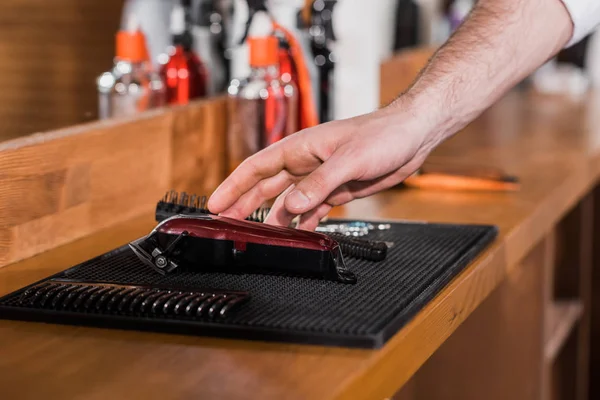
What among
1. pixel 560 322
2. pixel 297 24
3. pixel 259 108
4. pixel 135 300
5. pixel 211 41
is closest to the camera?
pixel 135 300

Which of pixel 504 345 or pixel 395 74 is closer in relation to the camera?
pixel 504 345

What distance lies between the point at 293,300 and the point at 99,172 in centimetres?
52

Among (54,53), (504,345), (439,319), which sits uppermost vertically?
(54,53)

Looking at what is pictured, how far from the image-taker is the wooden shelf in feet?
6.70

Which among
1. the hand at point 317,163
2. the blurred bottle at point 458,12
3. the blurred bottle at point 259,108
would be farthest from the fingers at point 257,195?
the blurred bottle at point 458,12

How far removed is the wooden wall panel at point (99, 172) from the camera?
117 centimetres

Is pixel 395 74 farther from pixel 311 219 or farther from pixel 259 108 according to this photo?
pixel 311 219

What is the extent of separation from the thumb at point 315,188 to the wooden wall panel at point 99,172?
0.35m

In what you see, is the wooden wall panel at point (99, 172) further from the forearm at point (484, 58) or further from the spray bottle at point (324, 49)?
the forearm at point (484, 58)

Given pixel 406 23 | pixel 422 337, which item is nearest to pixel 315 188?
pixel 422 337

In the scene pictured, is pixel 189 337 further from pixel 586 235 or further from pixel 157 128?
pixel 586 235

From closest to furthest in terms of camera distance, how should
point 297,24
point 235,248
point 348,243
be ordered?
point 235,248, point 348,243, point 297,24

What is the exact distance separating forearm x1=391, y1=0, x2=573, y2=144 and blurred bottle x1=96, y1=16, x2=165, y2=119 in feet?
2.02

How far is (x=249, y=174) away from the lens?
1.08 meters
